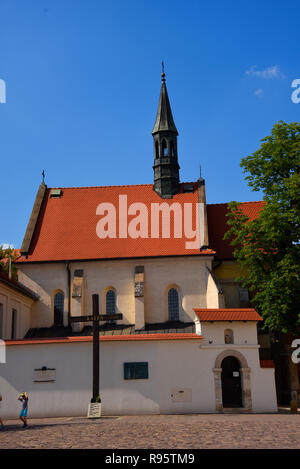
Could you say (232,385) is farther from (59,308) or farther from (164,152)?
(164,152)

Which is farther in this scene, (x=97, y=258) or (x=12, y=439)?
(x=97, y=258)

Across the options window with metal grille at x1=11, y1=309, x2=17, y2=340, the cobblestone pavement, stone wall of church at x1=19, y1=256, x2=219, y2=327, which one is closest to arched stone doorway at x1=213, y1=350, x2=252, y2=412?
the cobblestone pavement

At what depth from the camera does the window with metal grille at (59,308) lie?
1303 inches

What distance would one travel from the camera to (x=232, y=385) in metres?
24.6

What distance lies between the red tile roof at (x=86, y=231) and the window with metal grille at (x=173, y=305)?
2537mm

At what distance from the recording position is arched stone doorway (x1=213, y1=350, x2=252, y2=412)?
78.5 ft

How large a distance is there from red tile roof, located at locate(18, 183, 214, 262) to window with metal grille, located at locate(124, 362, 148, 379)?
9.93 metres

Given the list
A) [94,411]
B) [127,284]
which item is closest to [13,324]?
[127,284]

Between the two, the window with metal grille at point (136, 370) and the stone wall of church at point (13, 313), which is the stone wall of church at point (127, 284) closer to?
the stone wall of church at point (13, 313)

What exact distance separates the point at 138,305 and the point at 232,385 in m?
8.92

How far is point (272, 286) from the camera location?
2656cm
